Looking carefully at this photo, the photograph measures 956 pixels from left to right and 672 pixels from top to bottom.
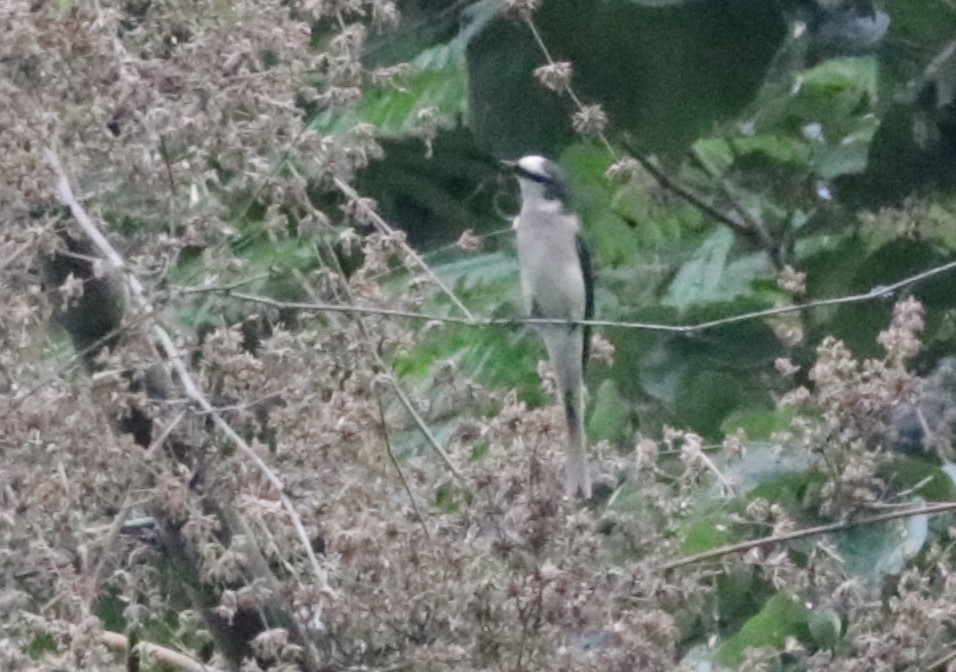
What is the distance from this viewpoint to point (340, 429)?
2.54 m

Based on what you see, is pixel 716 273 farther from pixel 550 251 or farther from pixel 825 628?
pixel 825 628

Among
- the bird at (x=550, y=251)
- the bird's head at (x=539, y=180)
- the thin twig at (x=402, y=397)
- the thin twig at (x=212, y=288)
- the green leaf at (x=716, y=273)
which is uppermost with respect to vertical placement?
the thin twig at (x=212, y=288)

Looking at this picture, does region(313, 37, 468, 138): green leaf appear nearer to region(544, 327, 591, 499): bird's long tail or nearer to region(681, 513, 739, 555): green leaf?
region(544, 327, 591, 499): bird's long tail

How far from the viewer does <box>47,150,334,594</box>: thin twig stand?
2453 mm

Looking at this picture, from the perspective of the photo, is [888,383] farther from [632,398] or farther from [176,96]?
[632,398]

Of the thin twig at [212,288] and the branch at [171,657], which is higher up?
the thin twig at [212,288]

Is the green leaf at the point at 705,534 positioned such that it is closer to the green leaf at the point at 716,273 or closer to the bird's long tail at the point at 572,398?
the bird's long tail at the point at 572,398

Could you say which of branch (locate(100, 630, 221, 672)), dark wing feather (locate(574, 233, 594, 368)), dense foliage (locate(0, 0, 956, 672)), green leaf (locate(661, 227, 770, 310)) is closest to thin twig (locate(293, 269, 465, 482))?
dense foliage (locate(0, 0, 956, 672))

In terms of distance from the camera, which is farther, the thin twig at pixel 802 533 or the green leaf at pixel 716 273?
the green leaf at pixel 716 273

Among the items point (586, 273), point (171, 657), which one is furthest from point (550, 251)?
point (171, 657)

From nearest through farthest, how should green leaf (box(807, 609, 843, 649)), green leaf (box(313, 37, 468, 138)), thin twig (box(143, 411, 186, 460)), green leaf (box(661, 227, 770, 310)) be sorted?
thin twig (box(143, 411, 186, 460)) < green leaf (box(807, 609, 843, 649)) < green leaf (box(313, 37, 468, 138)) < green leaf (box(661, 227, 770, 310))

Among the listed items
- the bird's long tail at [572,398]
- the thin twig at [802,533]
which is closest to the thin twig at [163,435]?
the bird's long tail at [572,398]

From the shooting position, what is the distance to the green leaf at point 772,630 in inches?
119

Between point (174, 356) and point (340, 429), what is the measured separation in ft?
0.73
